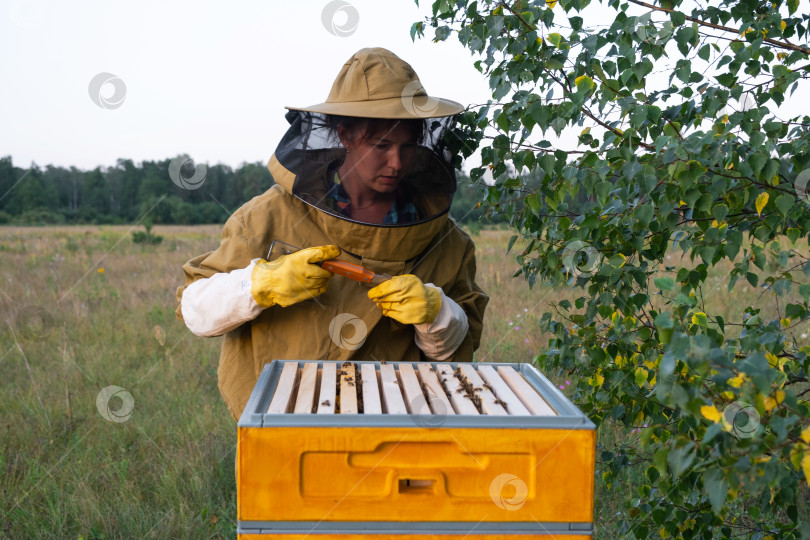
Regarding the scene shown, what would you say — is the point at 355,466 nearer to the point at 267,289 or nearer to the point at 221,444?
the point at 267,289

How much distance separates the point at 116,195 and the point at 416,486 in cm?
3976

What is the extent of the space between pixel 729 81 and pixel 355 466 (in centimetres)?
139

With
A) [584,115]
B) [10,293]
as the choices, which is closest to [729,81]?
[584,115]

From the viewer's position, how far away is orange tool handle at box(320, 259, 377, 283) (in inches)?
87.1

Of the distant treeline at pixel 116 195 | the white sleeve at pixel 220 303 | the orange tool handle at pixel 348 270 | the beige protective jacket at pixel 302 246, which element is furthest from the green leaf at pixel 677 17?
the distant treeline at pixel 116 195

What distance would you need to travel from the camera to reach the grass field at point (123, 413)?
3.15 m

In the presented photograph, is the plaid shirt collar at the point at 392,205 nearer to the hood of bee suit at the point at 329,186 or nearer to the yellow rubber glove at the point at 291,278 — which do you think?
the hood of bee suit at the point at 329,186

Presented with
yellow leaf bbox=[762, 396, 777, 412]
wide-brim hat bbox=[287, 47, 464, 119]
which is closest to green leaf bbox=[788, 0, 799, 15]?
wide-brim hat bbox=[287, 47, 464, 119]

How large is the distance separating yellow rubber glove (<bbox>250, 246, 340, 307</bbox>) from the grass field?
1.57 metres

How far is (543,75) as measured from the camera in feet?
6.73

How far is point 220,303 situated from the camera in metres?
2.23

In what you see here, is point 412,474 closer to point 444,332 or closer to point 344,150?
point 444,332

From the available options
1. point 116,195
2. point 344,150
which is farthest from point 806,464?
point 116,195

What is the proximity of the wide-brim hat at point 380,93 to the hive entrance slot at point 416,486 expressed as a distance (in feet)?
4.07
